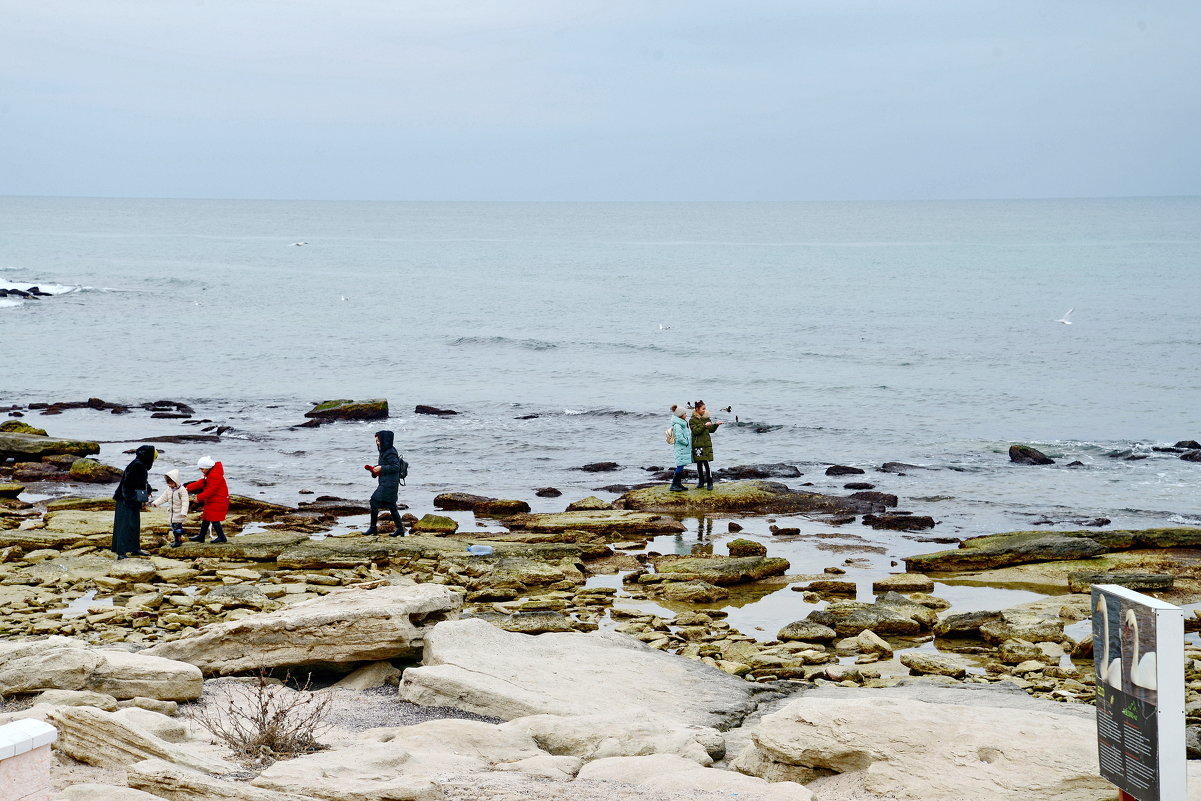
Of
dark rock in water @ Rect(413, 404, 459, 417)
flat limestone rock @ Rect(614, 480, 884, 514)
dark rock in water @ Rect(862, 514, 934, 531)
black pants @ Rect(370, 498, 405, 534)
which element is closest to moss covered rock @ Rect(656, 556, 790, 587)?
dark rock in water @ Rect(862, 514, 934, 531)

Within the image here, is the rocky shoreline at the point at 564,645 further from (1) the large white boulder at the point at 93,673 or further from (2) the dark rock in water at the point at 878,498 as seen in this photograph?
(2) the dark rock in water at the point at 878,498

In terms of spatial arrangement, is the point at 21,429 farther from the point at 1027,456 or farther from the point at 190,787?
the point at 190,787

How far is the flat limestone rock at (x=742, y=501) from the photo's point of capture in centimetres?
2445

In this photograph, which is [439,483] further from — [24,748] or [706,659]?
[24,748]

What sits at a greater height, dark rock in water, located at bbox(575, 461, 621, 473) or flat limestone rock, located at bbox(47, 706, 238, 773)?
flat limestone rock, located at bbox(47, 706, 238, 773)

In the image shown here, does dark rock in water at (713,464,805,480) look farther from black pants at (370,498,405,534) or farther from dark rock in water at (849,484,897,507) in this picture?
black pants at (370,498,405,534)

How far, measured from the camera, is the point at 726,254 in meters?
132

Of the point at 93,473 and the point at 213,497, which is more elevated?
the point at 213,497

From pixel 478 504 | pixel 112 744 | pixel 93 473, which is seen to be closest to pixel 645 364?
pixel 478 504

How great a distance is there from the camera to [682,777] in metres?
8.33

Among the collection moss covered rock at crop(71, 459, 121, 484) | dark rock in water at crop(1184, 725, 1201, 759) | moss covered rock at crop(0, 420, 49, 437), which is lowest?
moss covered rock at crop(71, 459, 121, 484)

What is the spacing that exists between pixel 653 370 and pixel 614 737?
40798 mm

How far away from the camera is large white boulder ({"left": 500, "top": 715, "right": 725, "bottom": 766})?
9305 millimetres

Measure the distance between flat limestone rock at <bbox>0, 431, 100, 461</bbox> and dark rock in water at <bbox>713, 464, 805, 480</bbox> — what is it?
53.2 feet
